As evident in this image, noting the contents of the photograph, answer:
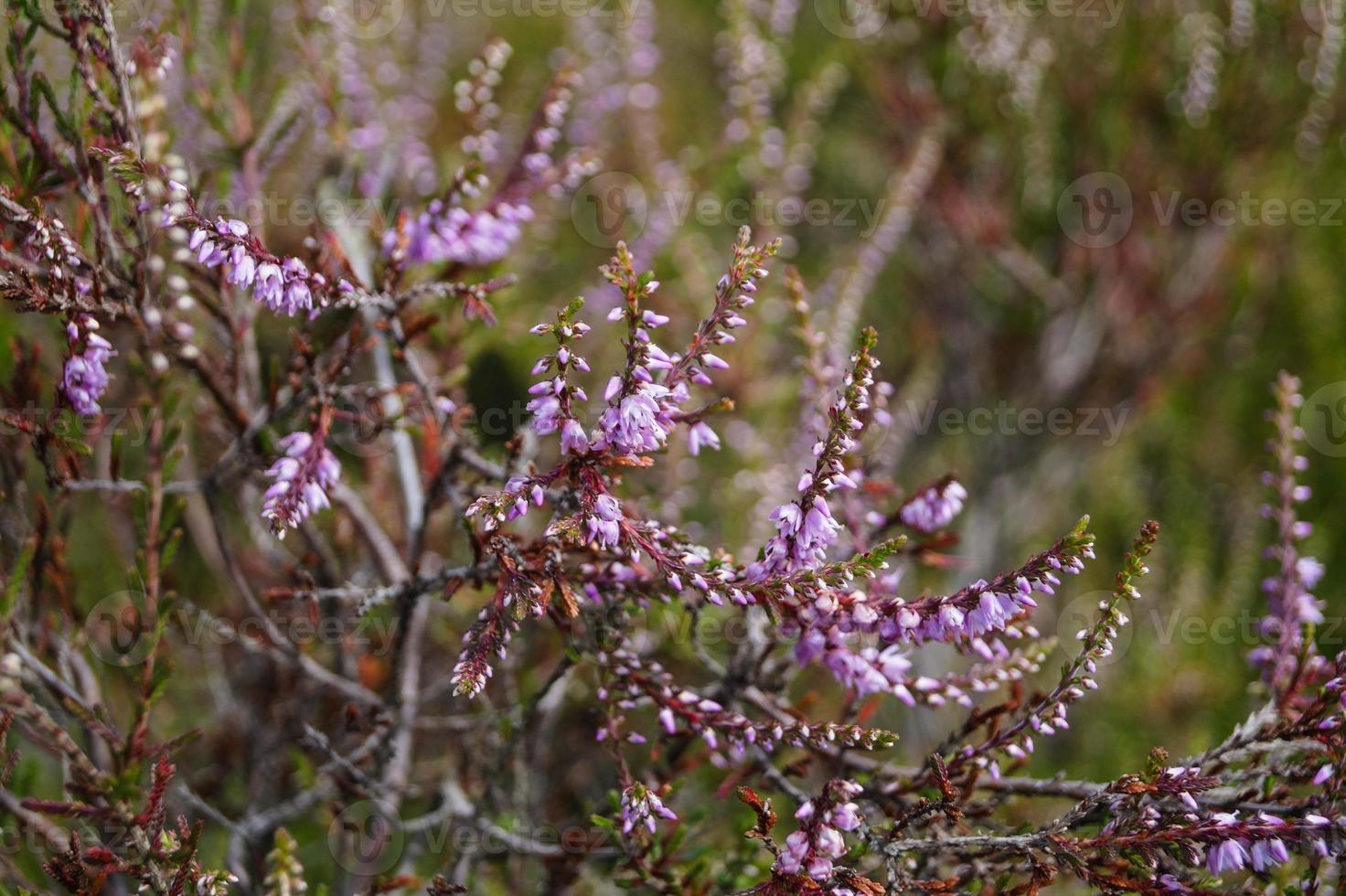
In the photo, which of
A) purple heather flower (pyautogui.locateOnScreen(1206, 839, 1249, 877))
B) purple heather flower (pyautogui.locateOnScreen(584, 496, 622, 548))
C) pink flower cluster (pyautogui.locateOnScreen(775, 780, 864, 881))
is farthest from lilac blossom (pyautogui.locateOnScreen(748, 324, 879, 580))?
purple heather flower (pyautogui.locateOnScreen(1206, 839, 1249, 877))

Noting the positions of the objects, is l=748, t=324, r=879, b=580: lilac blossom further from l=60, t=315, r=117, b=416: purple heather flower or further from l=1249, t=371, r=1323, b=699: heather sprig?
l=60, t=315, r=117, b=416: purple heather flower

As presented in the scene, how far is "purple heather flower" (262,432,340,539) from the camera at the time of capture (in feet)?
4.27

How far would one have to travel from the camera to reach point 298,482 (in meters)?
1.37

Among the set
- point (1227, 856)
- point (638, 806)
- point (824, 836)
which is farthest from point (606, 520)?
point (1227, 856)

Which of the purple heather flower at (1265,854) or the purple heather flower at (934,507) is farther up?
the purple heather flower at (934,507)

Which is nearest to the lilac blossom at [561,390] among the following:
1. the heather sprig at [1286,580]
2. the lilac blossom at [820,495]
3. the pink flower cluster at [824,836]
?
the lilac blossom at [820,495]

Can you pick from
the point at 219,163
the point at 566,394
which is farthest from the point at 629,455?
the point at 219,163

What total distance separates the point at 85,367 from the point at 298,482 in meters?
0.35

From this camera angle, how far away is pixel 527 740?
88.7 inches

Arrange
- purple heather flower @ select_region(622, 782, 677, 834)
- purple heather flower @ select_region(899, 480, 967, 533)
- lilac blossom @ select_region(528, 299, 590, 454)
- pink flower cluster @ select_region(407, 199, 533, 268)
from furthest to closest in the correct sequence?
Answer: 1. pink flower cluster @ select_region(407, 199, 533, 268)
2. purple heather flower @ select_region(899, 480, 967, 533)
3. purple heather flower @ select_region(622, 782, 677, 834)
4. lilac blossom @ select_region(528, 299, 590, 454)

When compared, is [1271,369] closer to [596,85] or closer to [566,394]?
[596,85]

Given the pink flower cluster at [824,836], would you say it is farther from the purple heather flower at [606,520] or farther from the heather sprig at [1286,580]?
the heather sprig at [1286,580]

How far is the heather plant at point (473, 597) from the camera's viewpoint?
124 centimetres

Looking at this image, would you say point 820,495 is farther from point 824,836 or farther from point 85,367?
point 85,367
